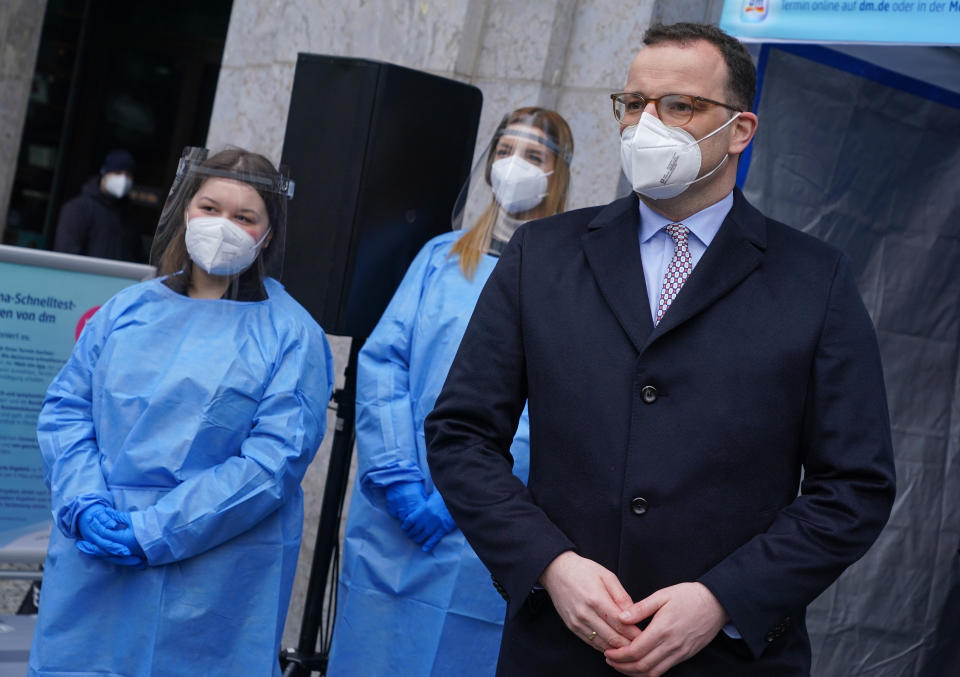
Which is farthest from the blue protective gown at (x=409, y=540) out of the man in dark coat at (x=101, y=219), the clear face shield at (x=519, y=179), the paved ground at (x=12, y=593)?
the man in dark coat at (x=101, y=219)

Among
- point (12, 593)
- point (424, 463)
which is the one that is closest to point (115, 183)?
point (12, 593)

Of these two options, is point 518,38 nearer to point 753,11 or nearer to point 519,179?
point 519,179

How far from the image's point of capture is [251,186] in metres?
3.13

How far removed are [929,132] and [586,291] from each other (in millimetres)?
2282

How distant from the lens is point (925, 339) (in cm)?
384

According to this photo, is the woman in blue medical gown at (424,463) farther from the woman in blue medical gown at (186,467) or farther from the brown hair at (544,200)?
the woman in blue medical gown at (186,467)

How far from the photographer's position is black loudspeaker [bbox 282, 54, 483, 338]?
3.49 metres

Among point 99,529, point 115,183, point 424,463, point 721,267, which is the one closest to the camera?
point 721,267

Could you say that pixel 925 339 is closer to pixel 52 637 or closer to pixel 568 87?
pixel 568 87

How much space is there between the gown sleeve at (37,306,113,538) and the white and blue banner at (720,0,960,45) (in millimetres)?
1834

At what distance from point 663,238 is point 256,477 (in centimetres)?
131

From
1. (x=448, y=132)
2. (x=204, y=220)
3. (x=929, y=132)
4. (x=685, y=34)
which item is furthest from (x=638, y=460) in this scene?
(x=929, y=132)

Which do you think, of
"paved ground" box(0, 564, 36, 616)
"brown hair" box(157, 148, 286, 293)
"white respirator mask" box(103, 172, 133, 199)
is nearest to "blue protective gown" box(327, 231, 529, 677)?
"brown hair" box(157, 148, 286, 293)

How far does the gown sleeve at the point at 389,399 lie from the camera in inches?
126
